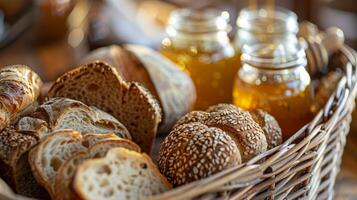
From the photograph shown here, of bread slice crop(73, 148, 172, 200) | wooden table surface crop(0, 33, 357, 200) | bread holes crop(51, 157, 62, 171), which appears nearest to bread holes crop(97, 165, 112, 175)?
bread slice crop(73, 148, 172, 200)

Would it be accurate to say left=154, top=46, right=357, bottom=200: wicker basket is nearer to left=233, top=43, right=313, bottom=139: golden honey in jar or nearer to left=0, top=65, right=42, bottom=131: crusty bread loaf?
left=233, top=43, right=313, bottom=139: golden honey in jar

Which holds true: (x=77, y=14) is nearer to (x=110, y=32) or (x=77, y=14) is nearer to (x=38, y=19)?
(x=38, y=19)

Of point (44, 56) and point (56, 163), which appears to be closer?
point (56, 163)

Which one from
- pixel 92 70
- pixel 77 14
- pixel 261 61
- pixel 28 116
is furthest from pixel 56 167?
pixel 77 14

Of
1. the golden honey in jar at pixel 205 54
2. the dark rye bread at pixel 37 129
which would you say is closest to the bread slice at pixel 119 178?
the dark rye bread at pixel 37 129

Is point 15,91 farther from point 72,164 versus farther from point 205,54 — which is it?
point 205,54

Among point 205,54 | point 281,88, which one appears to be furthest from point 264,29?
point 281,88
